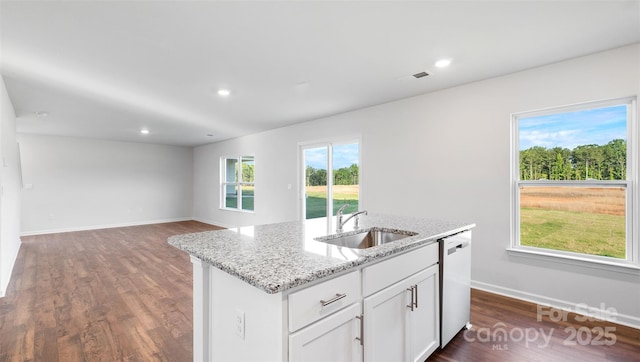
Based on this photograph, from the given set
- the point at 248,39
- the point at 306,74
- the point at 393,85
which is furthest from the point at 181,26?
the point at 393,85

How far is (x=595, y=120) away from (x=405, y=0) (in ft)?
7.41

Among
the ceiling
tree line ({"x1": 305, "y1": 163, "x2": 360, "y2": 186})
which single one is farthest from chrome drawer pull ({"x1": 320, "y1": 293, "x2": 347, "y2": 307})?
tree line ({"x1": 305, "y1": 163, "x2": 360, "y2": 186})

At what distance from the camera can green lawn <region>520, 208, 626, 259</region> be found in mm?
2580

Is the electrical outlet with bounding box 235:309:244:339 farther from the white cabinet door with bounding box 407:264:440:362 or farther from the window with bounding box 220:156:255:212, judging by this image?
the window with bounding box 220:156:255:212

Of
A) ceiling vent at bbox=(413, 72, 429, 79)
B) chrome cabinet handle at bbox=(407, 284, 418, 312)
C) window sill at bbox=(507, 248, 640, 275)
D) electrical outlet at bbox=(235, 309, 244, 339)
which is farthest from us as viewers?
ceiling vent at bbox=(413, 72, 429, 79)

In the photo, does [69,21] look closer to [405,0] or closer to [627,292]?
[405,0]

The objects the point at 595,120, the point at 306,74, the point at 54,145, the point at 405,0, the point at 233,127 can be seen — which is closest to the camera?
the point at 405,0

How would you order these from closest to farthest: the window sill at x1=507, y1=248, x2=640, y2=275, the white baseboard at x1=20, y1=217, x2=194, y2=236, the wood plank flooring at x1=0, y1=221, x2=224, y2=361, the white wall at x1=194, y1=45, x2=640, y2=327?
the wood plank flooring at x1=0, y1=221, x2=224, y2=361 < the window sill at x1=507, y1=248, x2=640, y2=275 < the white wall at x1=194, y1=45, x2=640, y2=327 < the white baseboard at x1=20, y1=217, x2=194, y2=236

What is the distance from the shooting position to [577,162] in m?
2.76

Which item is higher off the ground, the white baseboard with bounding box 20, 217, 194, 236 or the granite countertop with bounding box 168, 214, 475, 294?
the granite countertop with bounding box 168, 214, 475, 294

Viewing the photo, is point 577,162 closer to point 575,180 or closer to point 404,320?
point 575,180

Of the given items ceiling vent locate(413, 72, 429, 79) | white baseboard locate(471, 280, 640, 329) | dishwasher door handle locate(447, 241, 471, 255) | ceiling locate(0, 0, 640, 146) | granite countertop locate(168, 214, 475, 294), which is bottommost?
white baseboard locate(471, 280, 640, 329)

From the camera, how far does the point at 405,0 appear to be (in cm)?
180

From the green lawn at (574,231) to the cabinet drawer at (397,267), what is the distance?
176cm
